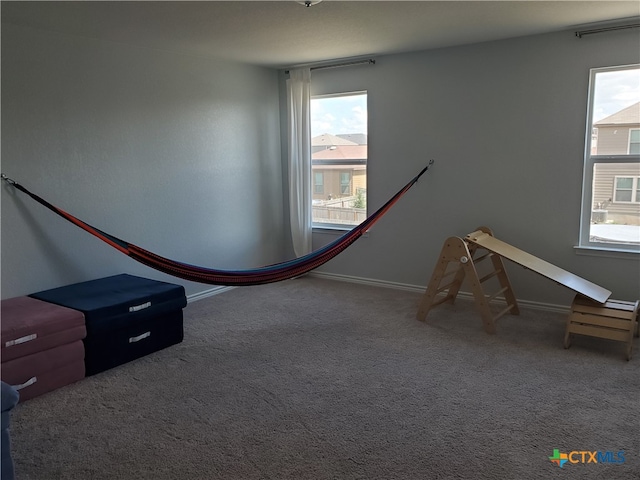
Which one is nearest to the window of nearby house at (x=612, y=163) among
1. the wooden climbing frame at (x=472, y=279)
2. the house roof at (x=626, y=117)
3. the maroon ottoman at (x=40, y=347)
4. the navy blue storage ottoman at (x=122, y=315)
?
the house roof at (x=626, y=117)

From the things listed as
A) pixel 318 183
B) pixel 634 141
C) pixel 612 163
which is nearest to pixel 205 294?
pixel 318 183

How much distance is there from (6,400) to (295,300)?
266cm

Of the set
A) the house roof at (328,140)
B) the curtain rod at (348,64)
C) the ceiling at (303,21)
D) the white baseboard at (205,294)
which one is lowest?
the white baseboard at (205,294)

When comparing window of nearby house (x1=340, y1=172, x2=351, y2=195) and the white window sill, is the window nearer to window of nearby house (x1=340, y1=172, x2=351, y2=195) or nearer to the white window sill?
window of nearby house (x1=340, y1=172, x2=351, y2=195)

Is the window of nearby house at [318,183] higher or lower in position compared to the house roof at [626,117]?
lower

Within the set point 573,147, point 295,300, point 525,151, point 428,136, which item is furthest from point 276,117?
point 573,147

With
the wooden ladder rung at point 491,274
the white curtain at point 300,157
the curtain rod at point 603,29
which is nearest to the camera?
the curtain rod at point 603,29

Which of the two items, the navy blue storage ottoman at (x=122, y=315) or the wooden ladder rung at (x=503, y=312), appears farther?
the wooden ladder rung at (x=503, y=312)

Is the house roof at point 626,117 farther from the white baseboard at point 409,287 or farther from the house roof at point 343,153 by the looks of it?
the house roof at point 343,153

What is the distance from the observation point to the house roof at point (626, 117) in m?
3.40

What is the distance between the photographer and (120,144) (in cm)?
364

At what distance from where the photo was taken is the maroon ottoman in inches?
98.0

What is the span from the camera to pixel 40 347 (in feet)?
8.48

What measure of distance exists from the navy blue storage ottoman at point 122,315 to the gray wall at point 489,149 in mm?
2070
